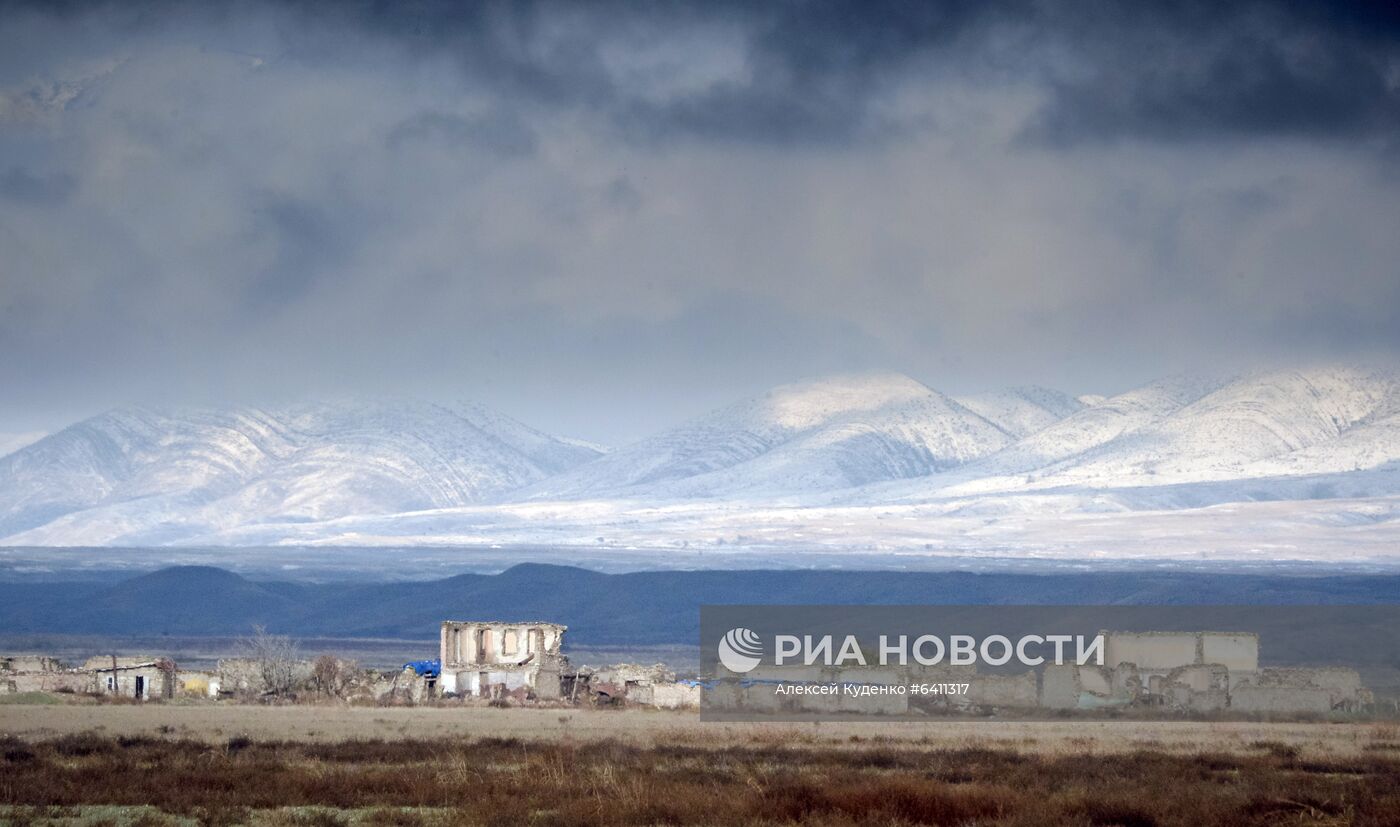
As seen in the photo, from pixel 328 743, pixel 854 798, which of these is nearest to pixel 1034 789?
pixel 854 798

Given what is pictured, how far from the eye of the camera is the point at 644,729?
4578 centimetres

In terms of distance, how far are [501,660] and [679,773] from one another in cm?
3476

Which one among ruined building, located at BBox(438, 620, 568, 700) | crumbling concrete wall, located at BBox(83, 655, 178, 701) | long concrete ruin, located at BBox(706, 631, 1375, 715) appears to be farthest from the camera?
crumbling concrete wall, located at BBox(83, 655, 178, 701)

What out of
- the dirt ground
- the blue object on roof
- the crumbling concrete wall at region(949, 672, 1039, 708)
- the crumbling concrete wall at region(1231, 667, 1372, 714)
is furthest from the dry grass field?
the blue object on roof

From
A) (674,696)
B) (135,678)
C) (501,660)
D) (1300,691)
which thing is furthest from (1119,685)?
(135,678)

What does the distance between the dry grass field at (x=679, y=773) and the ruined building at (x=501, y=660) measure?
13881mm

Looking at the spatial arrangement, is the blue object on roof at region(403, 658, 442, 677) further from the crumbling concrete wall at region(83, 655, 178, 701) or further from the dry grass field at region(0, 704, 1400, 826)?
the dry grass field at region(0, 704, 1400, 826)

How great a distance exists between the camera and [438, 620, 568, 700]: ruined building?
61.6m

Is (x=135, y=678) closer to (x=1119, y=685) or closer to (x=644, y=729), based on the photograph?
(x=644, y=729)

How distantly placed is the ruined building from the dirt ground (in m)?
6.13

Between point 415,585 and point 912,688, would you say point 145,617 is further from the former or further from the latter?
point 912,688


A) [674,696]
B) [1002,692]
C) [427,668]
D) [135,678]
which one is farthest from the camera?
[427,668]

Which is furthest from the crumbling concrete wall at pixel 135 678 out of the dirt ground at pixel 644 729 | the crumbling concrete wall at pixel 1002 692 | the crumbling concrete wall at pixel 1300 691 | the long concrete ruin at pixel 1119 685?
the crumbling concrete wall at pixel 1300 691

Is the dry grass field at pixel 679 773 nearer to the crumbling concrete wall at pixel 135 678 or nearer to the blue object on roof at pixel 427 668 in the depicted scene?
the crumbling concrete wall at pixel 135 678
